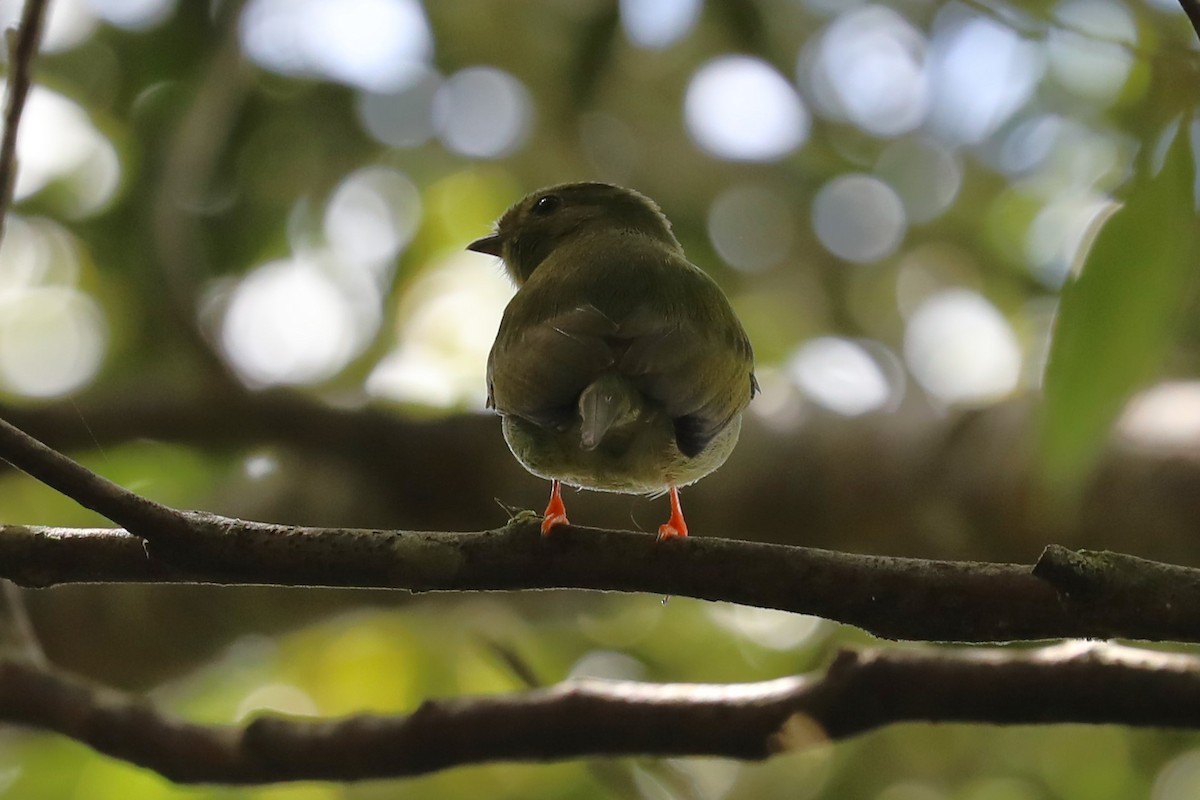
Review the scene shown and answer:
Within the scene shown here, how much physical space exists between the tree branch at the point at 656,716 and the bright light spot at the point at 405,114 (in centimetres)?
404

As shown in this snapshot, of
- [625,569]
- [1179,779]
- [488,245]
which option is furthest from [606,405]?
[1179,779]

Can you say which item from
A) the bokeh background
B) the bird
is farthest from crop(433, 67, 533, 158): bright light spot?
the bird

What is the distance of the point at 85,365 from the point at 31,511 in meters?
1.12

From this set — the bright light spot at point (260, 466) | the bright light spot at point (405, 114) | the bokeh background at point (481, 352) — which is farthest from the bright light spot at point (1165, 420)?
the bright light spot at point (405, 114)

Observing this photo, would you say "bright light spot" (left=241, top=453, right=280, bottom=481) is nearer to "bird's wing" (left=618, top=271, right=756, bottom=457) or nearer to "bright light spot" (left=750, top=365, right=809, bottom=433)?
"bright light spot" (left=750, top=365, right=809, bottom=433)

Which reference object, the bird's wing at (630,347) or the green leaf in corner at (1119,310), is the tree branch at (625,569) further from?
the bird's wing at (630,347)

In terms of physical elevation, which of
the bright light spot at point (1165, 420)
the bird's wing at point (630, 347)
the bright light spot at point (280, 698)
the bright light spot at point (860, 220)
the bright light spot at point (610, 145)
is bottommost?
the bright light spot at point (280, 698)

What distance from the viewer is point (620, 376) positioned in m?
2.56

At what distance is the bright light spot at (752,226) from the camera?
22.1 ft

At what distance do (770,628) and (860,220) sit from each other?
2.35 m

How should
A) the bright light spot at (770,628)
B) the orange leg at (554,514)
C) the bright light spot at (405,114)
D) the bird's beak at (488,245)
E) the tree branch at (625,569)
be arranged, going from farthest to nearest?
the bright light spot at (405,114) → the bright light spot at (770,628) → the bird's beak at (488,245) → the orange leg at (554,514) → the tree branch at (625,569)

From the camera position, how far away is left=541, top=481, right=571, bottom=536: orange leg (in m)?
2.05

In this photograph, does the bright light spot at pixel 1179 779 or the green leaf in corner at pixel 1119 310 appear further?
the bright light spot at pixel 1179 779

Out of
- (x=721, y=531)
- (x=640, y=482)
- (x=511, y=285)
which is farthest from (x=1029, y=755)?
(x=640, y=482)
